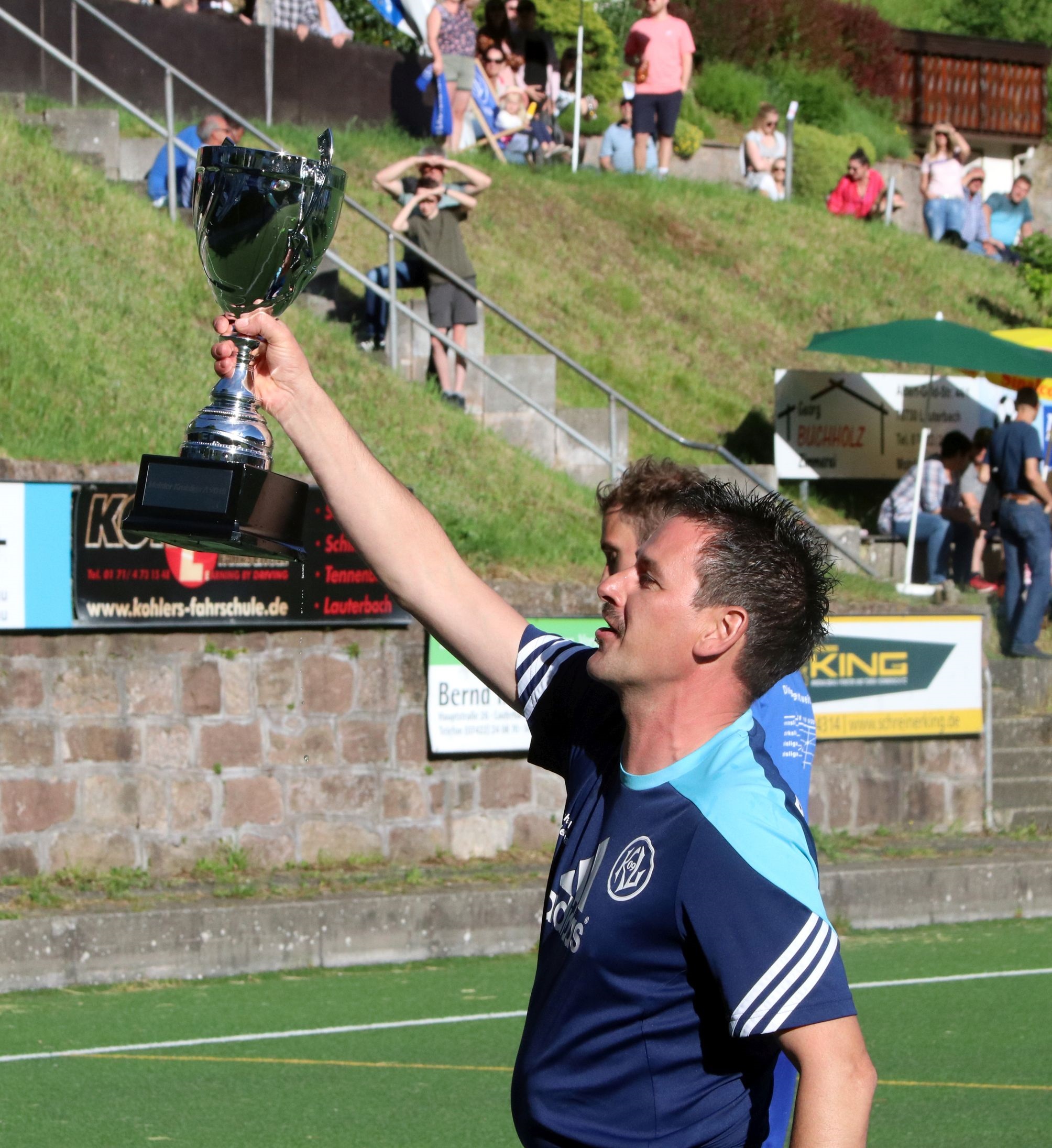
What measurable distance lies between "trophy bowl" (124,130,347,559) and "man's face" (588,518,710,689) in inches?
30.1

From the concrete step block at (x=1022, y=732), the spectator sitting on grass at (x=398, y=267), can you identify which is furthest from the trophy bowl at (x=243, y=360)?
the spectator sitting on grass at (x=398, y=267)

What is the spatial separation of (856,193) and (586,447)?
41.8 feet

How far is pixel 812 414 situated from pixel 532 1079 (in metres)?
14.7

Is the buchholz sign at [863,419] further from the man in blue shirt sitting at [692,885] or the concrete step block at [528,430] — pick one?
the man in blue shirt sitting at [692,885]

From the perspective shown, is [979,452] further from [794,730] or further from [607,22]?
[607,22]

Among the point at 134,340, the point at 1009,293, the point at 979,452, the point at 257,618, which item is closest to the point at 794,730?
the point at 257,618

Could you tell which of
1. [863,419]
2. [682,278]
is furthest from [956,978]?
[682,278]

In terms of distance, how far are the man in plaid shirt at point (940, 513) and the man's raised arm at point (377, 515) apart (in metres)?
12.3

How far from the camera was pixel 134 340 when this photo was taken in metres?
11.9

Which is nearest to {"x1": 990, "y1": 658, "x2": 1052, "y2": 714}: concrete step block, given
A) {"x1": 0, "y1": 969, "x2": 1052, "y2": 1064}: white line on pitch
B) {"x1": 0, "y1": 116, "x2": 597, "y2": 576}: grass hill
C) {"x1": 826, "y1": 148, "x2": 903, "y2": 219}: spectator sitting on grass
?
{"x1": 0, "y1": 116, "x2": 597, "y2": 576}: grass hill

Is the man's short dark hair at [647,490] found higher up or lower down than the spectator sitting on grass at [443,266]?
lower down

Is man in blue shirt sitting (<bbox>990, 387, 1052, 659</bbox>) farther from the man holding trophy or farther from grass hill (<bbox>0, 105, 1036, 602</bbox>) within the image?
the man holding trophy

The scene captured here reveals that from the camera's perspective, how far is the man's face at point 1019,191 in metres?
27.3

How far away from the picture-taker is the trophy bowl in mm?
3168
